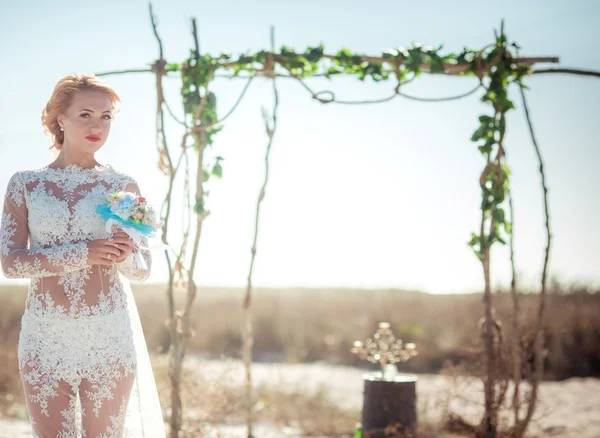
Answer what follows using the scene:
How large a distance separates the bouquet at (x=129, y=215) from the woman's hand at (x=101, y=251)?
5 centimetres

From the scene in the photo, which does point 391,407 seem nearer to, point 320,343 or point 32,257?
point 32,257

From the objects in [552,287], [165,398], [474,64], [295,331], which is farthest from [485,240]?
[552,287]

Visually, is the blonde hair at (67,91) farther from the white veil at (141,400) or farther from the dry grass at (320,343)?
the dry grass at (320,343)

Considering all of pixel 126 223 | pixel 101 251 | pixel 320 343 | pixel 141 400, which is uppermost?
pixel 126 223

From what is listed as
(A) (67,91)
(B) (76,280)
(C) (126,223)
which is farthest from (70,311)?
(A) (67,91)

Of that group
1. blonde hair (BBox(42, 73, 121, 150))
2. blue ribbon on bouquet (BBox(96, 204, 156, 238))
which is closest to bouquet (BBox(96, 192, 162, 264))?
blue ribbon on bouquet (BBox(96, 204, 156, 238))

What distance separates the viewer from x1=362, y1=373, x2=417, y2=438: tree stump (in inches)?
175

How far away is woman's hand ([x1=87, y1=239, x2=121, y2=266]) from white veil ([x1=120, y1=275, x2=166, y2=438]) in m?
0.25

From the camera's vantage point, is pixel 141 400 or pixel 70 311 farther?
pixel 141 400

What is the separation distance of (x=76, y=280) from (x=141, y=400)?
600 millimetres

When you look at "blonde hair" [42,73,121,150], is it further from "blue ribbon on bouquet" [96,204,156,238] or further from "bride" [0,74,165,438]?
"blue ribbon on bouquet" [96,204,156,238]

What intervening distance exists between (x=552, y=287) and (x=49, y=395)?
1476 cm

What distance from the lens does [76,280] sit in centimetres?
246

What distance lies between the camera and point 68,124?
254cm
